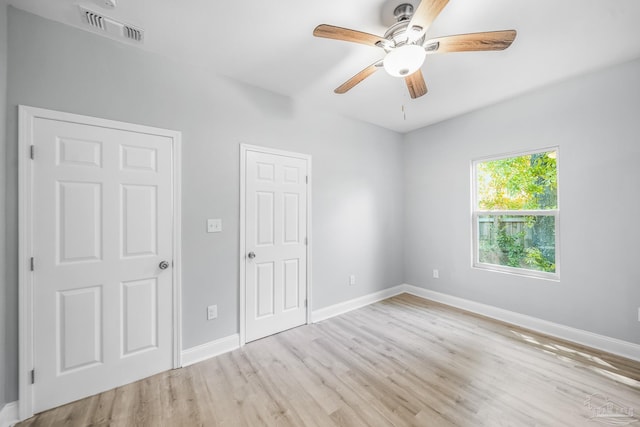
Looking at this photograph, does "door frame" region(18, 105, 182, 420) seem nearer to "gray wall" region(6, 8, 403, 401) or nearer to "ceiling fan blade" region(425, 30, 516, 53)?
"gray wall" region(6, 8, 403, 401)

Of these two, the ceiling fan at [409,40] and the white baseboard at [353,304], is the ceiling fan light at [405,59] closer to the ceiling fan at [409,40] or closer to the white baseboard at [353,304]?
the ceiling fan at [409,40]

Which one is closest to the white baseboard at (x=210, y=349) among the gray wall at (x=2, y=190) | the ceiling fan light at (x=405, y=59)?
the gray wall at (x=2, y=190)

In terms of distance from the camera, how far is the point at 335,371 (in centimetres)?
216

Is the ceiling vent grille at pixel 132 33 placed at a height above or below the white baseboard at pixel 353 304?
above

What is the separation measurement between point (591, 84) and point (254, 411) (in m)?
4.14

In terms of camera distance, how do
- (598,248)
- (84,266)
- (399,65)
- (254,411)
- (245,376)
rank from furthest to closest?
1. (598,248)
2. (245,376)
3. (84,266)
4. (254,411)
5. (399,65)

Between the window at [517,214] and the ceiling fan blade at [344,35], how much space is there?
2.51m

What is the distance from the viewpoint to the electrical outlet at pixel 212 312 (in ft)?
7.87

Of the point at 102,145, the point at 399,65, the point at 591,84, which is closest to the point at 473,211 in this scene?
the point at 591,84

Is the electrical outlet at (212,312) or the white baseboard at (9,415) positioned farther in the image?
the electrical outlet at (212,312)

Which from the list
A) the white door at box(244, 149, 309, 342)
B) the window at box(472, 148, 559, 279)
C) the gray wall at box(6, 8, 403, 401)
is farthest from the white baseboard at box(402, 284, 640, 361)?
the white door at box(244, 149, 309, 342)

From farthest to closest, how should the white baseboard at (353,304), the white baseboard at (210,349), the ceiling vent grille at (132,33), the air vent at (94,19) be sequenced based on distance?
1. the white baseboard at (353,304)
2. the white baseboard at (210,349)
3. the ceiling vent grille at (132,33)
4. the air vent at (94,19)

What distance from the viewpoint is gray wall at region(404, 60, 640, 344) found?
7.61 feet

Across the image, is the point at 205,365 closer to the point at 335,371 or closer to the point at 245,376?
the point at 245,376
